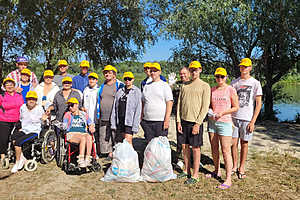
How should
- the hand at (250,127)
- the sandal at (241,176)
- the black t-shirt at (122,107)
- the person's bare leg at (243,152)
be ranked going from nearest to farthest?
the hand at (250,127)
the person's bare leg at (243,152)
the sandal at (241,176)
the black t-shirt at (122,107)

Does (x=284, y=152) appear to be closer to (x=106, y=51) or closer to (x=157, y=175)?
(x=157, y=175)

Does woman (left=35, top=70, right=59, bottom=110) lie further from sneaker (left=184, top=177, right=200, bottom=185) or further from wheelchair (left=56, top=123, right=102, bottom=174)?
sneaker (left=184, top=177, right=200, bottom=185)

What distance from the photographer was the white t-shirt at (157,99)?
3764 millimetres

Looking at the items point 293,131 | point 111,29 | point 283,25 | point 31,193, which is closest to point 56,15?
point 111,29

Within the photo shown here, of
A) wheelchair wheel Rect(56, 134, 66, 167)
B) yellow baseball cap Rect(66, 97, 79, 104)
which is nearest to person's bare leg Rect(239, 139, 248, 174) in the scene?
yellow baseball cap Rect(66, 97, 79, 104)

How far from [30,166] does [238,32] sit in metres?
7.95

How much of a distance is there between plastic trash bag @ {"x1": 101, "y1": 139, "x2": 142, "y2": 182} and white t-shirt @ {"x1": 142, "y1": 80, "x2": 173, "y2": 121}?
597 millimetres

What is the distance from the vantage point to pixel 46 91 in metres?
4.68

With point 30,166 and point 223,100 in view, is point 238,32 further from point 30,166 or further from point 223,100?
point 30,166

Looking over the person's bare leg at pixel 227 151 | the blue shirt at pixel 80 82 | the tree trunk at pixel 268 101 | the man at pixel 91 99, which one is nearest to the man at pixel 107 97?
the man at pixel 91 99

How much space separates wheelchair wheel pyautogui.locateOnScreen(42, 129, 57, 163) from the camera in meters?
4.36

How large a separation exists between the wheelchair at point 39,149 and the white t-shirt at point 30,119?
174 millimetres

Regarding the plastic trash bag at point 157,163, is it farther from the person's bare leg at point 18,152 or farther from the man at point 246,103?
the person's bare leg at point 18,152

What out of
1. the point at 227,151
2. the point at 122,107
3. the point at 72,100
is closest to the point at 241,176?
the point at 227,151
